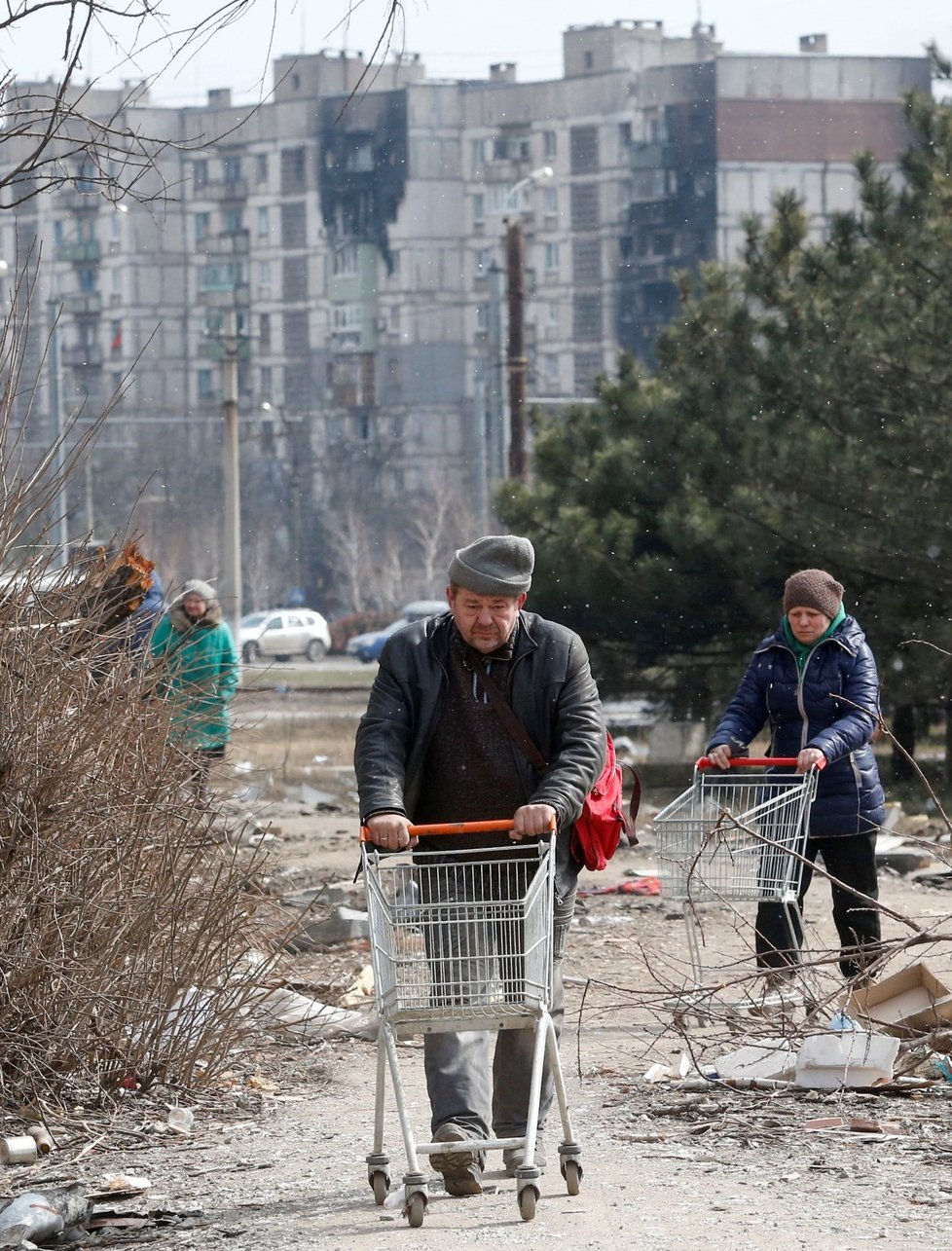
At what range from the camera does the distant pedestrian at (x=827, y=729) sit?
802cm

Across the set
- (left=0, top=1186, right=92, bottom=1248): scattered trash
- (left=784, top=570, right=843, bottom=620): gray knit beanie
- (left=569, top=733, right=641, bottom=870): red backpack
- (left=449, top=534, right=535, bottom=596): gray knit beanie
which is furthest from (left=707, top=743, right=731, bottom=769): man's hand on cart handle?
(left=0, top=1186, right=92, bottom=1248): scattered trash

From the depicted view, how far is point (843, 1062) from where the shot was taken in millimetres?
6398

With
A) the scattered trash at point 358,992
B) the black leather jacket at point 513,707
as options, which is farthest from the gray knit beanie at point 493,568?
the scattered trash at point 358,992

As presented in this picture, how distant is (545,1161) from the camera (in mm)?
5660

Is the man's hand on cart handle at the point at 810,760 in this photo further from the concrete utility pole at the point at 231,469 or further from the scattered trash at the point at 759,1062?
the concrete utility pole at the point at 231,469

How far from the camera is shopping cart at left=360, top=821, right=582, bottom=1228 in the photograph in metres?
5.00

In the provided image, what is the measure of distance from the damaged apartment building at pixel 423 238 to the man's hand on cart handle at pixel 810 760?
64.9 metres

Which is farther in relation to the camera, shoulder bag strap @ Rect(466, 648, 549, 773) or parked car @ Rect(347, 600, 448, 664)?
parked car @ Rect(347, 600, 448, 664)

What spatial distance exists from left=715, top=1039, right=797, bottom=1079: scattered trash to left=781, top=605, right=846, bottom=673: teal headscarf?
1889mm

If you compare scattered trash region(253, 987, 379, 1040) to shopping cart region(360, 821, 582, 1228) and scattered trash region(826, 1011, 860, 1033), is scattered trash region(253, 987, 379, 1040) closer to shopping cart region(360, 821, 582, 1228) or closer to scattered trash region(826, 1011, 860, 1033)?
scattered trash region(826, 1011, 860, 1033)

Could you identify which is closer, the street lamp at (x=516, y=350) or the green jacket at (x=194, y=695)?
the green jacket at (x=194, y=695)

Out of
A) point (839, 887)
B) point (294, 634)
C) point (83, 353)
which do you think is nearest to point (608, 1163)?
point (839, 887)

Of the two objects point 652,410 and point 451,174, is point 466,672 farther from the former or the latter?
point 451,174

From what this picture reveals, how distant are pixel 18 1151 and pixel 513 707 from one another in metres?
2.08
